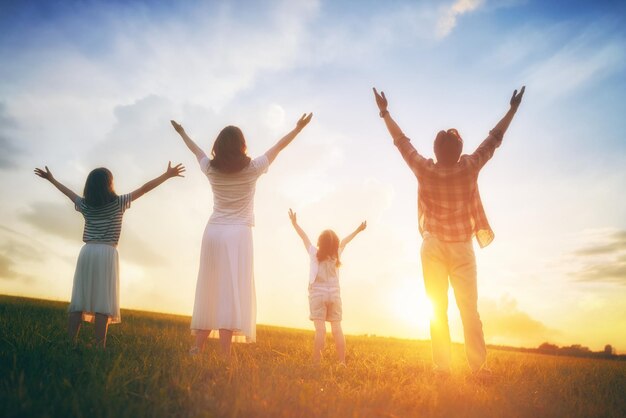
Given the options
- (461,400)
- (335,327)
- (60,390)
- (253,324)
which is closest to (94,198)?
(253,324)

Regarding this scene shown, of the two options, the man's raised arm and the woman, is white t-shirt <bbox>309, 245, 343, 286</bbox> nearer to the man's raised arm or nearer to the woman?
the woman

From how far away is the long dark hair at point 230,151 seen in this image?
544cm

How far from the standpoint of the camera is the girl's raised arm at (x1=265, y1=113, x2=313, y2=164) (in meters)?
5.73

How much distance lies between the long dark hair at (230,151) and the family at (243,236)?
1 cm

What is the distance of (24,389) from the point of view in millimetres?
2756

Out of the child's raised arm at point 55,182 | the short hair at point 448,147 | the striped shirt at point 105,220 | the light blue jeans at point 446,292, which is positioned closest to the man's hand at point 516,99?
the short hair at point 448,147

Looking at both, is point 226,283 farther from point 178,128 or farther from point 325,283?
point 325,283

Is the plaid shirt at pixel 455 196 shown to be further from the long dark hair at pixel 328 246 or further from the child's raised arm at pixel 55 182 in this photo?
the child's raised arm at pixel 55 182

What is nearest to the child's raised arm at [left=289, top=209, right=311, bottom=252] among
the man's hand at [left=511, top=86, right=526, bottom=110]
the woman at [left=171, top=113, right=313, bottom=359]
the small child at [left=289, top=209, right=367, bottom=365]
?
the small child at [left=289, top=209, right=367, bottom=365]

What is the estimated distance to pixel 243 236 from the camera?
557cm

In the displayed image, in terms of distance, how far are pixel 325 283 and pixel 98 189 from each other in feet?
14.4

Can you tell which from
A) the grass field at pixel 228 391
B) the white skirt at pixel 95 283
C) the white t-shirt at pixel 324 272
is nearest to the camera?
the grass field at pixel 228 391

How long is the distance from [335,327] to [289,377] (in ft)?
12.0

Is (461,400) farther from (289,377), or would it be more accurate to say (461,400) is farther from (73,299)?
(73,299)
